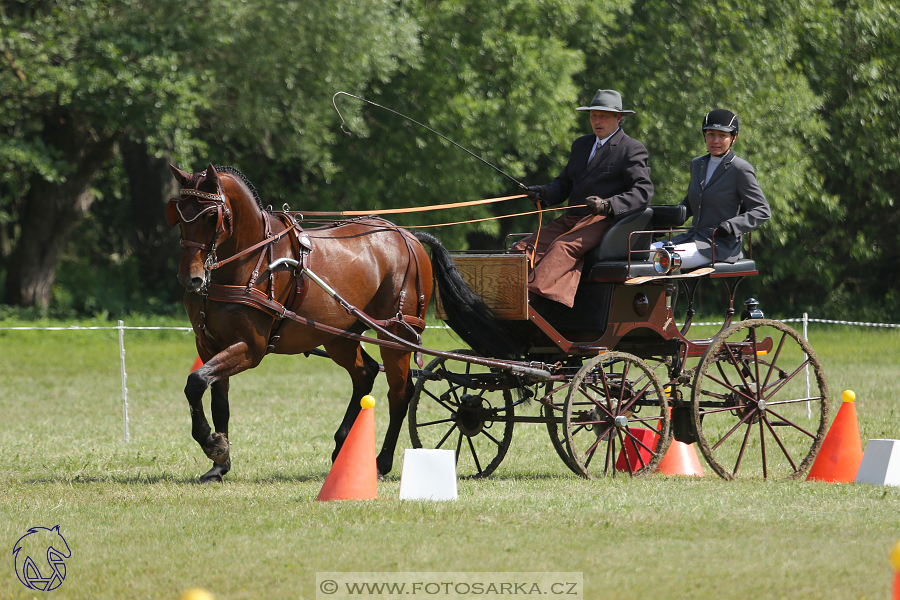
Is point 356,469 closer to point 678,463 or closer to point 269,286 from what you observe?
point 269,286

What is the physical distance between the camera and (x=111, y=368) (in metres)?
17.2

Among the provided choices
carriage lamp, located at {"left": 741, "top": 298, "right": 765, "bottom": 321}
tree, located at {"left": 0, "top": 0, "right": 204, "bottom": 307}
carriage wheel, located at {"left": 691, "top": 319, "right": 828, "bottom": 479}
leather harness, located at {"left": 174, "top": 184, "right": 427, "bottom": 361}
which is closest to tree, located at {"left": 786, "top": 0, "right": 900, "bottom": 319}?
tree, located at {"left": 0, "top": 0, "right": 204, "bottom": 307}

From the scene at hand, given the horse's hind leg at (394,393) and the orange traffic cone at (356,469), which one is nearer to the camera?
the orange traffic cone at (356,469)

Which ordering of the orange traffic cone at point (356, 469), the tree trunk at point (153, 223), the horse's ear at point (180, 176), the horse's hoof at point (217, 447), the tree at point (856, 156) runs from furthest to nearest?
the tree at point (856, 156) < the tree trunk at point (153, 223) < the horse's hoof at point (217, 447) < the horse's ear at point (180, 176) < the orange traffic cone at point (356, 469)

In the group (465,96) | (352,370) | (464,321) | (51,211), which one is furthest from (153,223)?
(464,321)

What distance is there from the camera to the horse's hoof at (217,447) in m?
7.07

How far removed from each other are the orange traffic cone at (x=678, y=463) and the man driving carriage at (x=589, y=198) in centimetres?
158

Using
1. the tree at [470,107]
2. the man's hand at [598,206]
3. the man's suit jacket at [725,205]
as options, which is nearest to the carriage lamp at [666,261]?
the man's suit jacket at [725,205]

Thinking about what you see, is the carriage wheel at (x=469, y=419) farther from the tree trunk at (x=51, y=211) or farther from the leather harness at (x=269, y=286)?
the tree trunk at (x=51, y=211)

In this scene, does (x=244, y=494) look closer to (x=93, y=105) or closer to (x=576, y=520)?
(x=576, y=520)

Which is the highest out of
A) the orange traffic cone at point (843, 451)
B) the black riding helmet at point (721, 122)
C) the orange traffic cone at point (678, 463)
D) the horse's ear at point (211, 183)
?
the black riding helmet at point (721, 122)

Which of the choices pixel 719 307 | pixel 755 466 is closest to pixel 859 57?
pixel 719 307

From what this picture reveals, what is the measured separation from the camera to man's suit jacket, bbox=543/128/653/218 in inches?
300

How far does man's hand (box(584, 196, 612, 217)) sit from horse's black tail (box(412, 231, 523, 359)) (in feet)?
3.34
